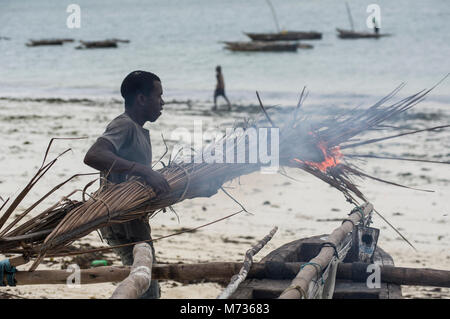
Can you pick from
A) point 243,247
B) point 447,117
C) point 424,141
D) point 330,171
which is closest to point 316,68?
point 447,117

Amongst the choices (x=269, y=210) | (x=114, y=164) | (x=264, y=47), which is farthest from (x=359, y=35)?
(x=114, y=164)

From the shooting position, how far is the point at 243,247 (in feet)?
18.3

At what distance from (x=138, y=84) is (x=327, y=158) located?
37.0 inches

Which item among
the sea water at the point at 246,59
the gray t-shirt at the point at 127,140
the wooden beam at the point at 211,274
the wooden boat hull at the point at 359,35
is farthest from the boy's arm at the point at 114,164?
the wooden boat hull at the point at 359,35

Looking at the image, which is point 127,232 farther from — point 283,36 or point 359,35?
point 359,35

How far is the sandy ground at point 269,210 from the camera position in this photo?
Result: 5.22m

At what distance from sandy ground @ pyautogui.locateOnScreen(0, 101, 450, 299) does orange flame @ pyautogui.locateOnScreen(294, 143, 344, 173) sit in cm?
77

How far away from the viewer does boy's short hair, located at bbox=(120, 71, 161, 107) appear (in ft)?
8.33

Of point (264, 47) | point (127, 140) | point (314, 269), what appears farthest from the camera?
point (264, 47)

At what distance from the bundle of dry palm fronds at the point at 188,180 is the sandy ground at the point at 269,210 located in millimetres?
826

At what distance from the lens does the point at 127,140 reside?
8.27ft

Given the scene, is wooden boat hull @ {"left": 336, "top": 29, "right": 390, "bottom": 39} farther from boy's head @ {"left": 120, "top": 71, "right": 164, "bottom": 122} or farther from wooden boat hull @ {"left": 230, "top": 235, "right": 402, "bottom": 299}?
boy's head @ {"left": 120, "top": 71, "right": 164, "bottom": 122}

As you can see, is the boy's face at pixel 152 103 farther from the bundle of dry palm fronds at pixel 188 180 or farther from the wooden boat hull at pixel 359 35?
the wooden boat hull at pixel 359 35
